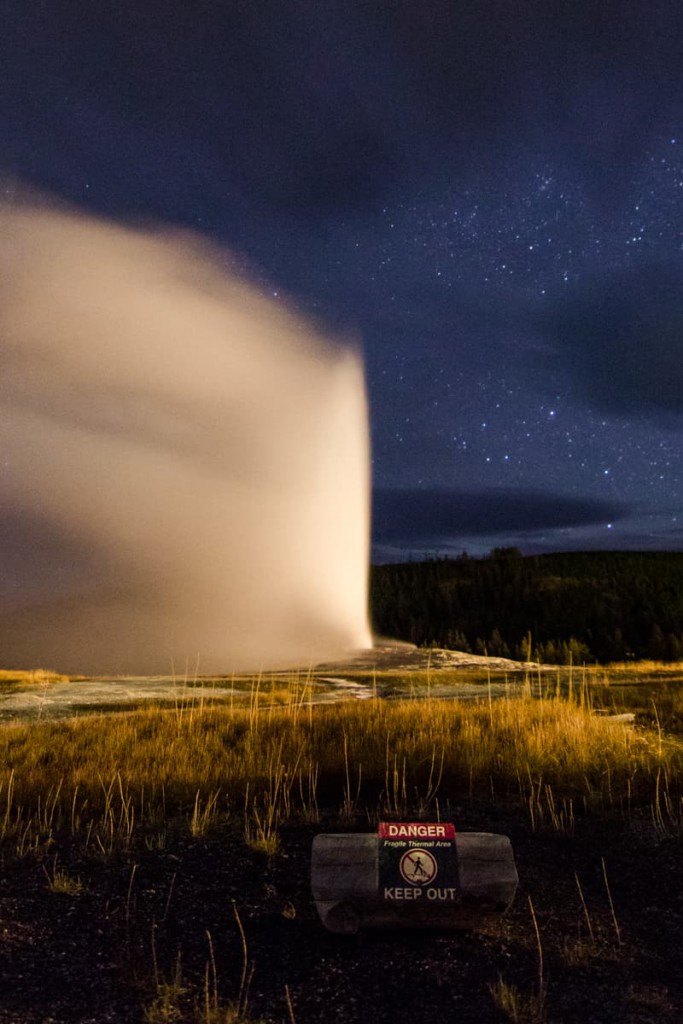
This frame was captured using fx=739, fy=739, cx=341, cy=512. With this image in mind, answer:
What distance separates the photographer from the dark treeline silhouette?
7338 centimetres

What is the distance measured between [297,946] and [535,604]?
88595mm

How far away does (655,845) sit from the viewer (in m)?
6.06

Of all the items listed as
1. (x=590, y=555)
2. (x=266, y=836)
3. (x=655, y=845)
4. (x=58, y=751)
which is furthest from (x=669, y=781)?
(x=590, y=555)

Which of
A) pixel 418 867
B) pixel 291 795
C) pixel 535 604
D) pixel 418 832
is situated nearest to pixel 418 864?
pixel 418 867

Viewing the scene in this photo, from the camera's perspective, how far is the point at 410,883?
4285mm

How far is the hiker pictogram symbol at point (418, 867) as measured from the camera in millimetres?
4305

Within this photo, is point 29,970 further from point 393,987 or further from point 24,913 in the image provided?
point 393,987

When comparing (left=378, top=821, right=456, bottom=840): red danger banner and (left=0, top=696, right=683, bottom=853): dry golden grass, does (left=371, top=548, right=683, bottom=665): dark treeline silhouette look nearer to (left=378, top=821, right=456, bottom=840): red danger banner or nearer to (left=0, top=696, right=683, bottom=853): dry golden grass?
(left=0, top=696, right=683, bottom=853): dry golden grass

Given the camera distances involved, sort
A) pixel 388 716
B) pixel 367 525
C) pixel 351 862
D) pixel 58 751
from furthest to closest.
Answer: pixel 367 525
pixel 388 716
pixel 58 751
pixel 351 862

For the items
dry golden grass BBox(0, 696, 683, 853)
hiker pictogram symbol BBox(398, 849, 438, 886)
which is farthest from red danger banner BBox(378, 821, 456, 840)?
dry golden grass BBox(0, 696, 683, 853)

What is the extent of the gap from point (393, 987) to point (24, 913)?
241 cm

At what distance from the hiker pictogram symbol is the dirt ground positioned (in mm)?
414

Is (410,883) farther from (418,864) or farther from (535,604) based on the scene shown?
(535,604)

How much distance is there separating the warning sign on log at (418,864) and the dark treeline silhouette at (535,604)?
51.4 metres
